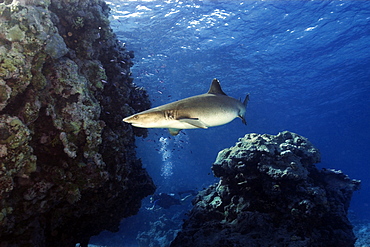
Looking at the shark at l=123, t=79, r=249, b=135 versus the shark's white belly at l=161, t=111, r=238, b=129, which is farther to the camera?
the shark's white belly at l=161, t=111, r=238, b=129

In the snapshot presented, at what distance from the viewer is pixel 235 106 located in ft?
14.0

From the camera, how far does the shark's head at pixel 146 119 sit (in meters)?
2.71

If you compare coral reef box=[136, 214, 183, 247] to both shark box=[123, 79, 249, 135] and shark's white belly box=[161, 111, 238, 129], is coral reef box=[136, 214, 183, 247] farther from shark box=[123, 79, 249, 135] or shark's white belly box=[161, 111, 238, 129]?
shark box=[123, 79, 249, 135]

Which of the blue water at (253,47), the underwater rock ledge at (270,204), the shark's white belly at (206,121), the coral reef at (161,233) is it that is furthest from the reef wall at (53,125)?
the coral reef at (161,233)

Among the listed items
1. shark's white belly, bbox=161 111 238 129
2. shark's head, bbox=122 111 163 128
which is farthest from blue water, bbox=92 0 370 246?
shark's head, bbox=122 111 163 128

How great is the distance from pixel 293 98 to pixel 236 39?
2494 centimetres

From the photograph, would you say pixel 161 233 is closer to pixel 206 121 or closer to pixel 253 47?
pixel 206 121

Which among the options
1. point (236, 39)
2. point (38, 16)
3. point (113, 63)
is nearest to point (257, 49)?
point (236, 39)

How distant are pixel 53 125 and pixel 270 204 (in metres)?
7.42

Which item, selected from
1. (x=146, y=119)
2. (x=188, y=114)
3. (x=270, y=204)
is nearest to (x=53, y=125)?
(x=146, y=119)

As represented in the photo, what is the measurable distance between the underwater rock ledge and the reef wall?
3.94 m

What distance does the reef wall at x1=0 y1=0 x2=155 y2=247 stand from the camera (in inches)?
145

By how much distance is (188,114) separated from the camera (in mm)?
3143

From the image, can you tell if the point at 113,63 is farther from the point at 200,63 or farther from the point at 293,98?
the point at 293,98
